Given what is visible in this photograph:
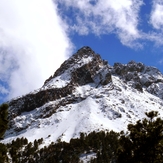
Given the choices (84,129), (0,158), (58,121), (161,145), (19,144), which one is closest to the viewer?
(0,158)

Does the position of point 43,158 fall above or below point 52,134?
below

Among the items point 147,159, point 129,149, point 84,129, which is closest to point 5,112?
point 129,149

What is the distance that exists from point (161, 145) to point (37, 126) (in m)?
184

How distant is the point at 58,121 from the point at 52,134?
934 inches

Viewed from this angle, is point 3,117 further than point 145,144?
No

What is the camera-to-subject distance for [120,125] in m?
186

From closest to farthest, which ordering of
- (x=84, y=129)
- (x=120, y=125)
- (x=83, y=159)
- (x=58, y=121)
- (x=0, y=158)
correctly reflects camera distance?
(x=0, y=158)
(x=83, y=159)
(x=84, y=129)
(x=120, y=125)
(x=58, y=121)

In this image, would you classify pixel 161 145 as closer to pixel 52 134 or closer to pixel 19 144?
pixel 19 144

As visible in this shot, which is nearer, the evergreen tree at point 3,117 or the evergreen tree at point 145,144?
the evergreen tree at point 3,117

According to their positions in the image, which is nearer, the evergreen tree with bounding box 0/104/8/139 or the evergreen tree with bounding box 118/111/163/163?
the evergreen tree with bounding box 0/104/8/139

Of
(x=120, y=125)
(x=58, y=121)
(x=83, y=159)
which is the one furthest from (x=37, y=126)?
(x=83, y=159)

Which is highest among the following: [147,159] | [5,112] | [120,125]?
[120,125]

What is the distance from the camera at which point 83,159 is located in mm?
123500

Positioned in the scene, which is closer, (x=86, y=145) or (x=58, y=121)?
(x=86, y=145)
